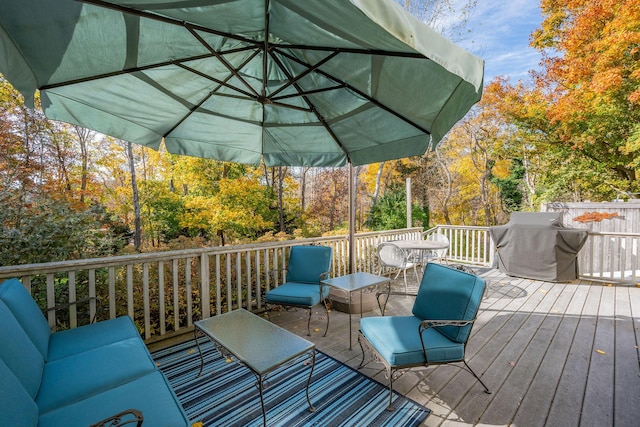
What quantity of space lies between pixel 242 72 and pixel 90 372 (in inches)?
105

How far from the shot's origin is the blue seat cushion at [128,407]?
1.26m

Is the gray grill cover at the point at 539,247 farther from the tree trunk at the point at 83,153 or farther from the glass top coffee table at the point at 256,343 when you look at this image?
the tree trunk at the point at 83,153

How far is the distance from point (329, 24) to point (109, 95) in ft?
6.76

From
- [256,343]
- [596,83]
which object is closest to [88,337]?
[256,343]

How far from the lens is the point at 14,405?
3.55 feet

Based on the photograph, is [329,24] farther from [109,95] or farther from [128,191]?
[128,191]

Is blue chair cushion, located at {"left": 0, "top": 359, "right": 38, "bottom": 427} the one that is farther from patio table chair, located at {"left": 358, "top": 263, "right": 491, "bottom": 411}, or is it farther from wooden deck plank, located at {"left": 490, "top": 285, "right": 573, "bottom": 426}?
wooden deck plank, located at {"left": 490, "top": 285, "right": 573, "bottom": 426}

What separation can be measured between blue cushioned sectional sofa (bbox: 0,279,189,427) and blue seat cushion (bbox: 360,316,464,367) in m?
1.34

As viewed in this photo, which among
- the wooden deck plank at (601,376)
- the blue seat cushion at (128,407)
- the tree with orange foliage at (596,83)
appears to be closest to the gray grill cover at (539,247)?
the wooden deck plank at (601,376)

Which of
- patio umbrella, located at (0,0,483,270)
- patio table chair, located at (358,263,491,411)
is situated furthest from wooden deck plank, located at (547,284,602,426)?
patio umbrella, located at (0,0,483,270)

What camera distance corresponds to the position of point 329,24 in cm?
156

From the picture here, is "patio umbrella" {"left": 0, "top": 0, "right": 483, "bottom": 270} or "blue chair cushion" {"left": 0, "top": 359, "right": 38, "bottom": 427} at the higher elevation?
"patio umbrella" {"left": 0, "top": 0, "right": 483, "bottom": 270}

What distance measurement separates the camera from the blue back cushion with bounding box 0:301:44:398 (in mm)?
1377

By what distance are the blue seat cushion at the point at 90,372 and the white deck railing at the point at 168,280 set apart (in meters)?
0.97
